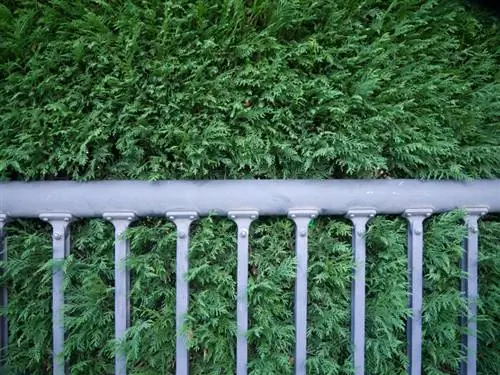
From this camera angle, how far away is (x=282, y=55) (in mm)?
1101

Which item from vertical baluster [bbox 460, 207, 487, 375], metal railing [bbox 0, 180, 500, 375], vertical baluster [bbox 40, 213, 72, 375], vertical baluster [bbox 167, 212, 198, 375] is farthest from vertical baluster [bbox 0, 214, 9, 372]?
vertical baluster [bbox 460, 207, 487, 375]

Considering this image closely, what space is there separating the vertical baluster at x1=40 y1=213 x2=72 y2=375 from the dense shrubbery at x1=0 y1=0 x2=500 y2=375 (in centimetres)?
4

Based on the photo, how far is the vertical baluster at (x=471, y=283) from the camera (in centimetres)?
116

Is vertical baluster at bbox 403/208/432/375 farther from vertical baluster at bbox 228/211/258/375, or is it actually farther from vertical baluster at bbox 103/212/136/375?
vertical baluster at bbox 103/212/136/375

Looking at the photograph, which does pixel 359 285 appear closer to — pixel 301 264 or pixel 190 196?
pixel 301 264

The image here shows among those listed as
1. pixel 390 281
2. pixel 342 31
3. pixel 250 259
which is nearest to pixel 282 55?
pixel 342 31

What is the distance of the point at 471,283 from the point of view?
1.17 metres

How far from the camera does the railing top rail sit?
1.08m

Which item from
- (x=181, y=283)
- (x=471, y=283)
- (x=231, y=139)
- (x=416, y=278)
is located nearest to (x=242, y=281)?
(x=181, y=283)

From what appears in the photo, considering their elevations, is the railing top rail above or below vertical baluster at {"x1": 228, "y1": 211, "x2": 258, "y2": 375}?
above

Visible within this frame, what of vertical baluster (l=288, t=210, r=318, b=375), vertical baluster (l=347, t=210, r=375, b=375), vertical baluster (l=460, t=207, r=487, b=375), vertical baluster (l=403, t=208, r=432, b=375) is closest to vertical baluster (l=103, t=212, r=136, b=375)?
vertical baluster (l=288, t=210, r=318, b=375)

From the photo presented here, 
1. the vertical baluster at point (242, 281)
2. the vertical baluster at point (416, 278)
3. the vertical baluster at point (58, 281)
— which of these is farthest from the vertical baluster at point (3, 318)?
the vertical baluster at point (416, 278)

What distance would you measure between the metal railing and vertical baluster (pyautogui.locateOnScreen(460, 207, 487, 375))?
165 mm

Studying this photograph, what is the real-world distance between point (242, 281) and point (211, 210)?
0.24 metres
